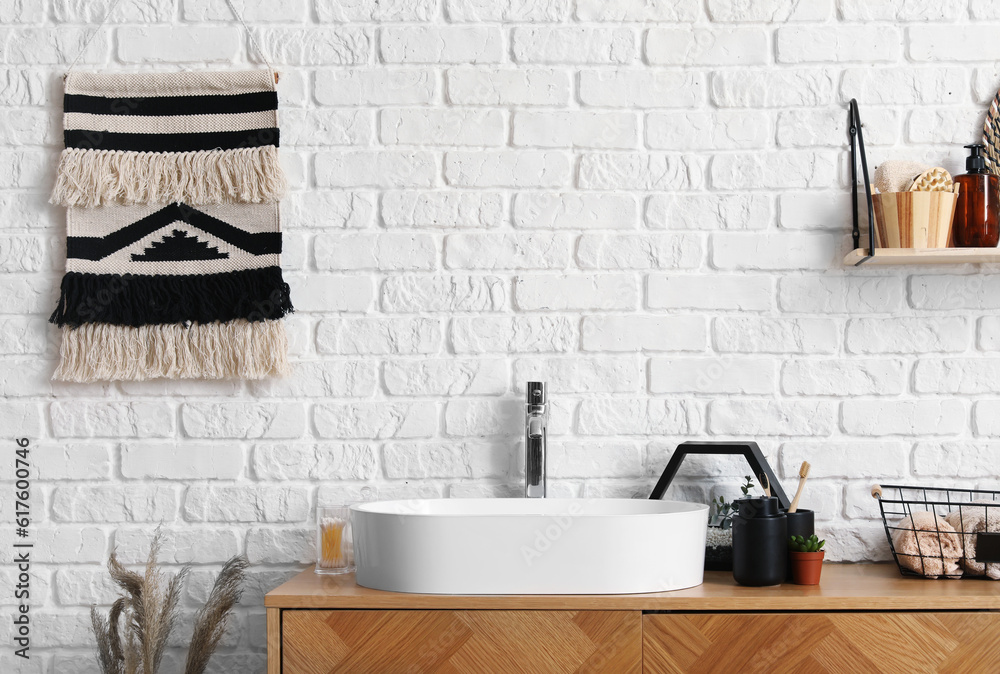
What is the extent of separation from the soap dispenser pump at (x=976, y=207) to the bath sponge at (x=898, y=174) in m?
0.07

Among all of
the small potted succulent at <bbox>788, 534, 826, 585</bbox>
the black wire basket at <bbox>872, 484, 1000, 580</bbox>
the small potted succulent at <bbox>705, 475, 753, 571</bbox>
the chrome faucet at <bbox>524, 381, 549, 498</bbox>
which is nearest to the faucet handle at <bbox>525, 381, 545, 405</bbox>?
the chrome faucet at <bbox>524, 381, 549, 498</bbox>

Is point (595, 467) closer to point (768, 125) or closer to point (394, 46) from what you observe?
point (768, 125)

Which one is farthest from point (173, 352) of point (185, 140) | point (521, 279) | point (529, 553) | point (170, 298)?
point (529, 553)

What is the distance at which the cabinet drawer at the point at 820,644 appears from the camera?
100 centimetres

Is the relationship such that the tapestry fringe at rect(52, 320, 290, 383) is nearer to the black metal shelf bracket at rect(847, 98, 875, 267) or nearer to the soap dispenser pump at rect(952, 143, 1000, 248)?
the black metal shelf bracket at rect(847, 98, 875, 267)

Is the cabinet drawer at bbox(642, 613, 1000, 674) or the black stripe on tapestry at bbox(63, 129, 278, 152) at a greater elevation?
the black stripe on tapestry at bbox(63, 129, 278, 152)

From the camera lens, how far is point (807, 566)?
110 cm

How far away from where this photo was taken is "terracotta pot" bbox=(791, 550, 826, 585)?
1.10m

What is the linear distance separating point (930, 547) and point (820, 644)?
279 millimetres

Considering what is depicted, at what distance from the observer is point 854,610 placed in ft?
3.32

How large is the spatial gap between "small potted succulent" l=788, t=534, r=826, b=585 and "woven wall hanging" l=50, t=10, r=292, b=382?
2.85 ft

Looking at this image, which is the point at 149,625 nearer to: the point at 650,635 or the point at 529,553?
the point at 529,553

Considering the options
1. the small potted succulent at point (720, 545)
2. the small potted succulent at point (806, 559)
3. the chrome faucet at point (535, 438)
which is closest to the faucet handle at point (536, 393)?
the chrome faucet at point (535, 438)

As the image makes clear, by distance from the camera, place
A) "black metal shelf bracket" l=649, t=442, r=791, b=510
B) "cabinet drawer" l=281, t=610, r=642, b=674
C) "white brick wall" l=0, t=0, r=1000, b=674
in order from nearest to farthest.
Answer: "cabinet drawer" l=281, t=610, r=642, b=674 → "black metal shelf bracket" l=649, t=442, r=791, b=510 → "white brick wall" l=0, t=0, r=1000, b=674
